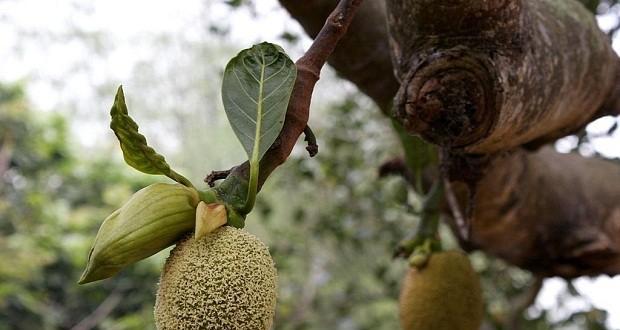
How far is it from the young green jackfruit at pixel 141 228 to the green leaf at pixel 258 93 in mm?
62

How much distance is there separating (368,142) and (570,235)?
1150 mm

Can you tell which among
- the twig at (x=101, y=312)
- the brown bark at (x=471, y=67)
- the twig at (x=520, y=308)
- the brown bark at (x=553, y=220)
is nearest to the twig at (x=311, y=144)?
the brown bark at (x=471, y=67)

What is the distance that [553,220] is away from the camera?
1.37 m

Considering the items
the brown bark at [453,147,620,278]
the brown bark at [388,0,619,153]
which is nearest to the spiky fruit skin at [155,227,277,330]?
the brown bark at [388,0,619,153]

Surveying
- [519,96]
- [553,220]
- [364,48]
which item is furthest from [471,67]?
[553,220]

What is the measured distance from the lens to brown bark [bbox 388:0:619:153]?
0.65m

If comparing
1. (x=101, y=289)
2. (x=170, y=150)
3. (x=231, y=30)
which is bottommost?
(x=170, y=150)

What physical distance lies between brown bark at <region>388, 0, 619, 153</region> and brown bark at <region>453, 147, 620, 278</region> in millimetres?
544

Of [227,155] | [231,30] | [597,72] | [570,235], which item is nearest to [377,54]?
[597,72]

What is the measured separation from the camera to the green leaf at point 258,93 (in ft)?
1.66

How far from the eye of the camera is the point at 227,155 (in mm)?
7289

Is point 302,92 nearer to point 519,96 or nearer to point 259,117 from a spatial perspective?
point 259,117

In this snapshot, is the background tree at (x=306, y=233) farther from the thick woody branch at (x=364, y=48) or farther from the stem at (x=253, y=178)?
the stem at (x=253, y=178)

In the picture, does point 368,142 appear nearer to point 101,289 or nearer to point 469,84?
point 469,84
